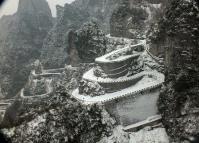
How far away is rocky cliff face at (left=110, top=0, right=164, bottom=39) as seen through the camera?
48.2 meters

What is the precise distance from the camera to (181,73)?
94.9ft

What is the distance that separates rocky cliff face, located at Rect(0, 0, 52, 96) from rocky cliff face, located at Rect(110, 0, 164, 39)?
2279 centimetres

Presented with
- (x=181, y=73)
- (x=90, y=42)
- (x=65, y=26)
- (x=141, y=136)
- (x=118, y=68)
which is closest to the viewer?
(x=181, y=73)

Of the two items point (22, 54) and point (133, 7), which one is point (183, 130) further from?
point (22, 54)

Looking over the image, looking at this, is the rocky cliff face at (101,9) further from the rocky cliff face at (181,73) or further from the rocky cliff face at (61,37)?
the rocky cliff face at (181,73)

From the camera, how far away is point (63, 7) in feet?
241

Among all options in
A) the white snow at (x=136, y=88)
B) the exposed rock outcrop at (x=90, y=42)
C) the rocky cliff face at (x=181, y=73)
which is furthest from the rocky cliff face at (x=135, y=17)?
the rocky cliff face at (x=181, y=73)

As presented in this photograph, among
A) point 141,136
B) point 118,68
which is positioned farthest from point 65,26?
point 141,136

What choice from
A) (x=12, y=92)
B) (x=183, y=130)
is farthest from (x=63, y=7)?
(x=183, y=130)

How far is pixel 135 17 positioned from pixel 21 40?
3308 centimetres

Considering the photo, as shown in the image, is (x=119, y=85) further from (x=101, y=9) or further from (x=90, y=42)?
(x=101, y=9)

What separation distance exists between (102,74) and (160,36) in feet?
27.3

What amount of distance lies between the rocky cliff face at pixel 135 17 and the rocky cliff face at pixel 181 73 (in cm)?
1632

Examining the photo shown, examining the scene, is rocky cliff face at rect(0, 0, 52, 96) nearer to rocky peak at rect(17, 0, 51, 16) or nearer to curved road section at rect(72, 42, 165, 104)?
rocky peak at rect(17, 0, 51, 16)
